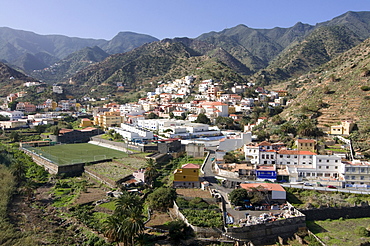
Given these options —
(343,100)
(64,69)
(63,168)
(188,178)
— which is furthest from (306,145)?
A: (64,69)

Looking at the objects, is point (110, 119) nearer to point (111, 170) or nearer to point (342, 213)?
point (111, 170)

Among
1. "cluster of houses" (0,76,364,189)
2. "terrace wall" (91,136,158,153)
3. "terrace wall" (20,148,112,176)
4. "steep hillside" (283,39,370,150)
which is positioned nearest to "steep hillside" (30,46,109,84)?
"cluster of houses" (0,76,364,189)

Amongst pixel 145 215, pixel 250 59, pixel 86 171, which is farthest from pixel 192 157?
pixel 250 59

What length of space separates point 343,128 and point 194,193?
18.9 metres

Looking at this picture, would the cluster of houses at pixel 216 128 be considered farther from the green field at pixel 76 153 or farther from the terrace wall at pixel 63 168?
the terrace wall at pixel 63 168

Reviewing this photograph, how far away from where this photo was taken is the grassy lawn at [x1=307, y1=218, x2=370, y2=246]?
17925 millimetres

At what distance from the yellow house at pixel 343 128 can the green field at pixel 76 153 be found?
23652 mm

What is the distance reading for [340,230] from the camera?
19.4 meters

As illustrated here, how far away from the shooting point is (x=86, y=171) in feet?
101

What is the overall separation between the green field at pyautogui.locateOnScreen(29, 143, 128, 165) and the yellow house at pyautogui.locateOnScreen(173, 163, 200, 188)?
1249cm

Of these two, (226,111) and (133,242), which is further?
(226,111)

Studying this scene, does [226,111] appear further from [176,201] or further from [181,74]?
[181,74]

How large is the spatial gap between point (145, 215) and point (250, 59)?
137m

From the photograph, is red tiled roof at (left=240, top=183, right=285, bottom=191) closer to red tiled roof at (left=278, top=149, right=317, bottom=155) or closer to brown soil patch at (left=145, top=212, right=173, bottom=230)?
red tiled roof at (left=278, top=149, right=317, bottom=155)
